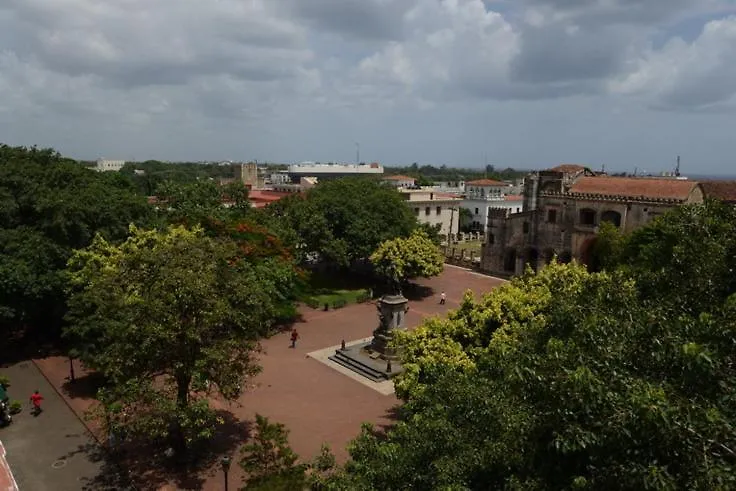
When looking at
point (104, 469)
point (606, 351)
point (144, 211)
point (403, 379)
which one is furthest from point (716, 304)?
point (144, 211)

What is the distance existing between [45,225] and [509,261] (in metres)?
33.6

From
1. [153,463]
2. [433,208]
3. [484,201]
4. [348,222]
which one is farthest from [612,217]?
[153,463]

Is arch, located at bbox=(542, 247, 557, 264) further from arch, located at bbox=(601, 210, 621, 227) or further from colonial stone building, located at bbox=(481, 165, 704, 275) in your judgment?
arch, located at bbox=(601, 210, 621, 227)

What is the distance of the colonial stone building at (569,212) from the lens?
36.4 metres

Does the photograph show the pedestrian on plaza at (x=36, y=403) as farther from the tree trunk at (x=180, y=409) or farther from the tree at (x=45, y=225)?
the tree trunk at (x=180, y=409)

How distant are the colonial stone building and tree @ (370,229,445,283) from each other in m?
11.8

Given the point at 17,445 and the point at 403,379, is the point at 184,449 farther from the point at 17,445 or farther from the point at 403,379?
the point at 403,379

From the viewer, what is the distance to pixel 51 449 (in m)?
15.9

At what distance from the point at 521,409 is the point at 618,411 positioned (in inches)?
66.0

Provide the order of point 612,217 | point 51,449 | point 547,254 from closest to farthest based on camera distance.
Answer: point 51,449 → point 612,217 → point 547,254

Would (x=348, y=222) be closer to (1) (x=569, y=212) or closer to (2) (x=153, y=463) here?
(1) (x=569, y=212)

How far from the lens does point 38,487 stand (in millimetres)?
13992

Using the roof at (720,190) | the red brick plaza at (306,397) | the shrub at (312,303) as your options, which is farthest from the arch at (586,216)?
the shrub at (312,303)

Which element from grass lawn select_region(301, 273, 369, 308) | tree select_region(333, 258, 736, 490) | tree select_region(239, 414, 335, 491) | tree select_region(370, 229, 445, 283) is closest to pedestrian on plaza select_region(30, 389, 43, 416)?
tree select_region(239, 414, 335, 491)
